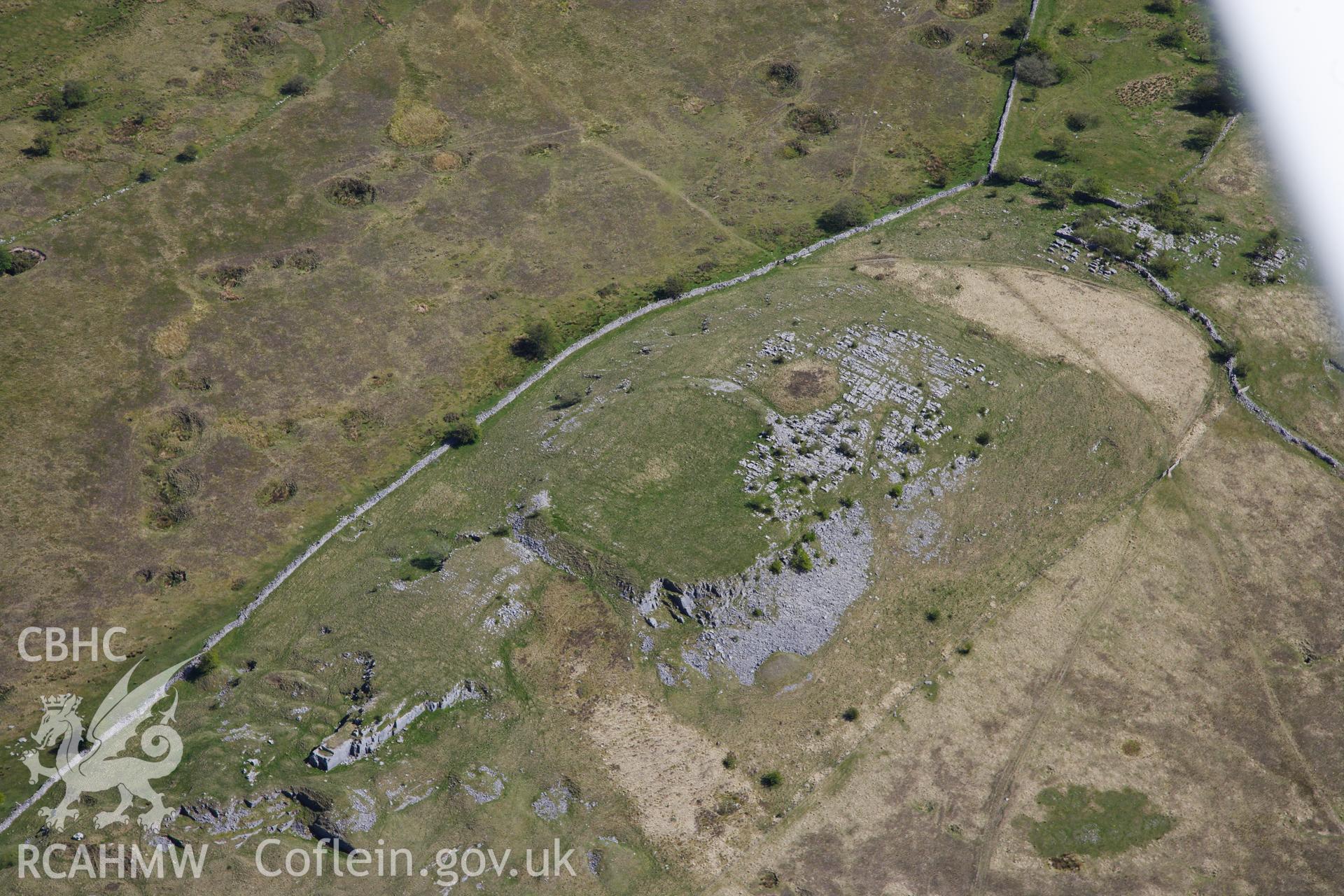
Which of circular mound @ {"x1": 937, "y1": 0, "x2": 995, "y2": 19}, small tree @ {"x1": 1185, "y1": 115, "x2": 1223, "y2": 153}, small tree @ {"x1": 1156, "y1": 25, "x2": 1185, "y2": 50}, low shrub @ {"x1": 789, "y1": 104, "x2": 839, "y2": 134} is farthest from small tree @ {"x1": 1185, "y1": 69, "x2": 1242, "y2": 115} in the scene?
low shrub @ {"x1": 789, "y1": 104, "x2": 839, "y2": 134}

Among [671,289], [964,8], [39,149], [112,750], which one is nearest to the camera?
[112,750]

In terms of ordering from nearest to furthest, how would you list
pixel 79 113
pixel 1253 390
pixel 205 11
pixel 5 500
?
pixel 5 500 → pixel 1253 390 → pixel 79 113 → pixel 205 11

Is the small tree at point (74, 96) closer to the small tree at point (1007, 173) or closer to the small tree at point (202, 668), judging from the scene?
the small tree at point (202, 668)

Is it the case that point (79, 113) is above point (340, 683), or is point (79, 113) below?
above

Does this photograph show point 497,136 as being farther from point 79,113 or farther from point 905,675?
point 905,675

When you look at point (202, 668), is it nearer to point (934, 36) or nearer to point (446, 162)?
point (446, 162)

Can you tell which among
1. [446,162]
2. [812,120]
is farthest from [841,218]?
[446,162]

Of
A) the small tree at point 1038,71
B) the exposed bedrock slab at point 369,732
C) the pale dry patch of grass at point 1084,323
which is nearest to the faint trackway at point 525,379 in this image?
the small tree at point 1038,71

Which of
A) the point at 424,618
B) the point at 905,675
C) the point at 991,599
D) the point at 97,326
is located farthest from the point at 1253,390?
the point at 97,326
